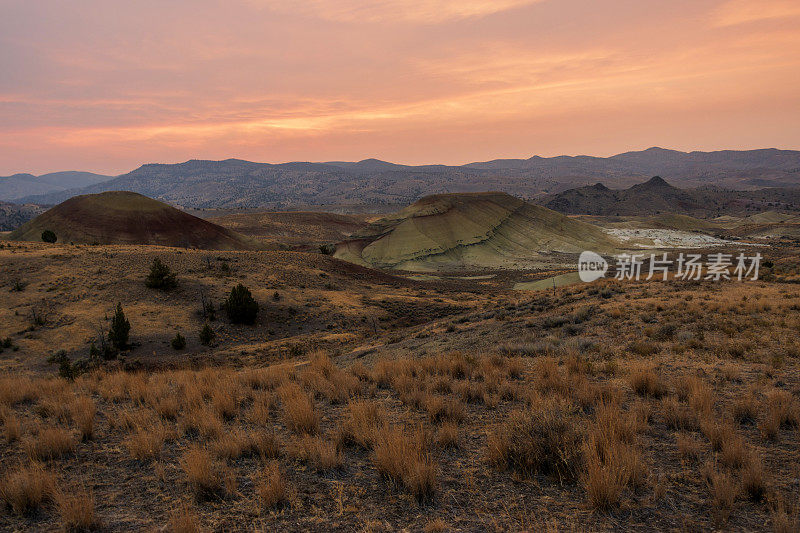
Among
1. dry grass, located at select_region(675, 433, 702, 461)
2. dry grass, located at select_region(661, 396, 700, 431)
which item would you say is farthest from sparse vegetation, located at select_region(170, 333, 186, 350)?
dry grass, located at select_region(675, 433, 702, 461)

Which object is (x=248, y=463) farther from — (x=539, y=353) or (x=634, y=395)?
(x=539, y=353)

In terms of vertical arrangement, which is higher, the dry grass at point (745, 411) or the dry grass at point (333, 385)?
the dry grass at point (745, 411)

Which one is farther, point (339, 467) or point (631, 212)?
point (631, 212)

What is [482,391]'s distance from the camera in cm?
782

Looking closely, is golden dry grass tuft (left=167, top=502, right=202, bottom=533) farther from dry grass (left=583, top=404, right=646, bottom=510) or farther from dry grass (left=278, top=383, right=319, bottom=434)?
dry grass (left=583, top=404, right=646, bottom=510)

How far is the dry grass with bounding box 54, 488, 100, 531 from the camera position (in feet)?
13.7

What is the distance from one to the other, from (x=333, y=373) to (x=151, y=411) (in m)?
3.98

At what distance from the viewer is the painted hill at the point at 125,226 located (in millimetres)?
Answer: 72312

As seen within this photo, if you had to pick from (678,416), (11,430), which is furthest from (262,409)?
(678,416)

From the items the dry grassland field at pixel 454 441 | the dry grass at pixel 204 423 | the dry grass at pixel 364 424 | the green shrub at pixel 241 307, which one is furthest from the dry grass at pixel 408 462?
the green shrub at pixel 241 307

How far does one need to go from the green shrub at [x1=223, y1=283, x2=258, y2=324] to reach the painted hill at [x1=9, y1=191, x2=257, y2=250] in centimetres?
5075

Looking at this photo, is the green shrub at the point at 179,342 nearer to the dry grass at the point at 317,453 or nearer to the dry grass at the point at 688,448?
the dry grass at the point at 317,453

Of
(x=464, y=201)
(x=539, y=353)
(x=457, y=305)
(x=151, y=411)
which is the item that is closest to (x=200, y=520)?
(x=151, y=411)

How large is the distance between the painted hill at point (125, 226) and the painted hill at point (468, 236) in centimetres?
3203
